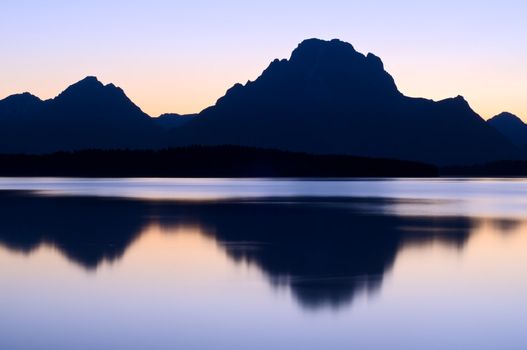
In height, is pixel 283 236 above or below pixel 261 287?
above

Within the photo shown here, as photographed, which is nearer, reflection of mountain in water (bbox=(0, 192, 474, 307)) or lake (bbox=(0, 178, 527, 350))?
lake (bbox=(0, 178, 527, 350))

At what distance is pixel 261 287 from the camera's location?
16422 millimetres

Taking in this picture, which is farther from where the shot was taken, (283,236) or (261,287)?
(283,236)

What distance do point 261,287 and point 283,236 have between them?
36.6ft

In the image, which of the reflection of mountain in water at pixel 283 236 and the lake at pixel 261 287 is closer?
the lake at pixel 261 287

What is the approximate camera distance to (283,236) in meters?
27.5

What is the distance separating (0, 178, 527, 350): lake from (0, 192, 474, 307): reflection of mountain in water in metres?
0.07

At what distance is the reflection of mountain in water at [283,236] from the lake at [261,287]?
2.8 inches

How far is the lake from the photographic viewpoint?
12023mm

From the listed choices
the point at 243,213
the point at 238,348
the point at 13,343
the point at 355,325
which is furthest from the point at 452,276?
the point at 243,213

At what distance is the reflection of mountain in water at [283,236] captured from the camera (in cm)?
1772

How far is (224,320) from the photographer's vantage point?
13141 mm

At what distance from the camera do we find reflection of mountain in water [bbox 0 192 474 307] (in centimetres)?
1772

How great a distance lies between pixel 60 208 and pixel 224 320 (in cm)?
3424
